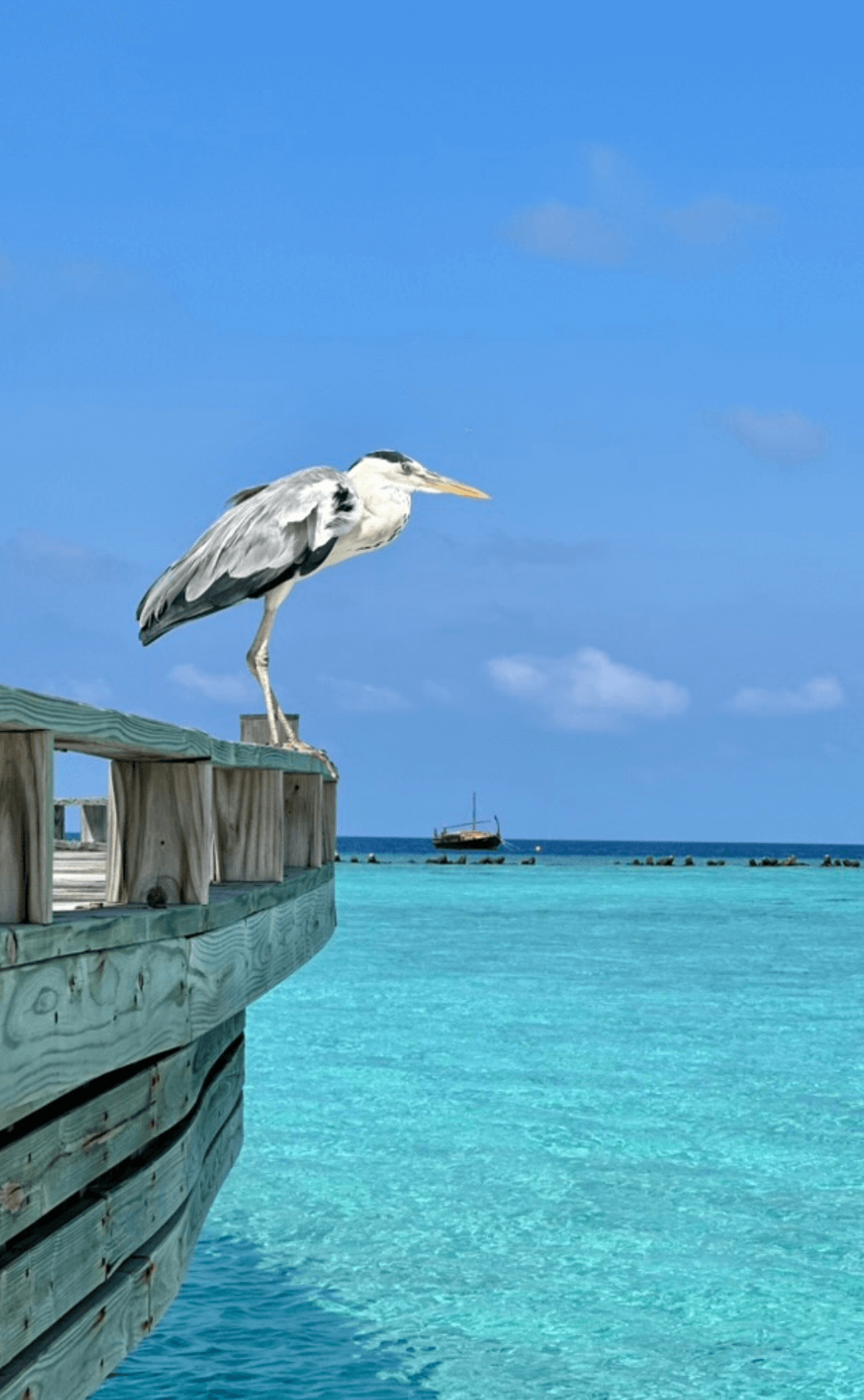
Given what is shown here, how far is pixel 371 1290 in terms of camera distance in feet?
28.4

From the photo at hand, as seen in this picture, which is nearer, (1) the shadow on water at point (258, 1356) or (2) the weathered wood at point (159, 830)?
(2) the weathered wood at point (159, 830)

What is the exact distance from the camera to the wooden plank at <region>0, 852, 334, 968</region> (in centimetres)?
239

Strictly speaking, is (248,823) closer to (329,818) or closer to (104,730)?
(104,730)

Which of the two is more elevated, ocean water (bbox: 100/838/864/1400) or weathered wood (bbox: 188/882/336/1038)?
weathered wood (bbox: 188/882/336/1038)

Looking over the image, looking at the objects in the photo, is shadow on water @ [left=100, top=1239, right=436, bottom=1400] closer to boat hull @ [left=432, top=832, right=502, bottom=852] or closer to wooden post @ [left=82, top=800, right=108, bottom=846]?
wooden post @ [left=82, top=800, right=108, bottom=846]

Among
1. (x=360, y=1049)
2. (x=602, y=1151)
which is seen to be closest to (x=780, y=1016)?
(x=360, y=1049)

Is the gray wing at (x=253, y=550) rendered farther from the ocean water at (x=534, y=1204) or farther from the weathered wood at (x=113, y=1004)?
the ocean water at (x=534, y=1204)

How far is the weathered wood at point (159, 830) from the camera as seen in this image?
3.46 metres

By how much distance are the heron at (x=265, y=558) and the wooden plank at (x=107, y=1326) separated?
3599mm

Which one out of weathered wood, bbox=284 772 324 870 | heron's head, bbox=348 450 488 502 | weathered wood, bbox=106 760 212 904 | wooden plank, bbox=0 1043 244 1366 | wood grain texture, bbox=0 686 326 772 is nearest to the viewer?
wood grain texture, bbox=0 686 326 772

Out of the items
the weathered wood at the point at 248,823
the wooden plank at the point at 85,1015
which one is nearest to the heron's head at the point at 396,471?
the weathered wood at the point at 248,823

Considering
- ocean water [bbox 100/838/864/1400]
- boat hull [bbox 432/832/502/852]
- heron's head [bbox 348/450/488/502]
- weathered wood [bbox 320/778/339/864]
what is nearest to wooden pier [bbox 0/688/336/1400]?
weathered wood [bbox 320/778/339/864]

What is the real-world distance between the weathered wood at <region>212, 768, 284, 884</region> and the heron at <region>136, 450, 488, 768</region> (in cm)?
217

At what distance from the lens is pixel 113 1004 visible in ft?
9.45
